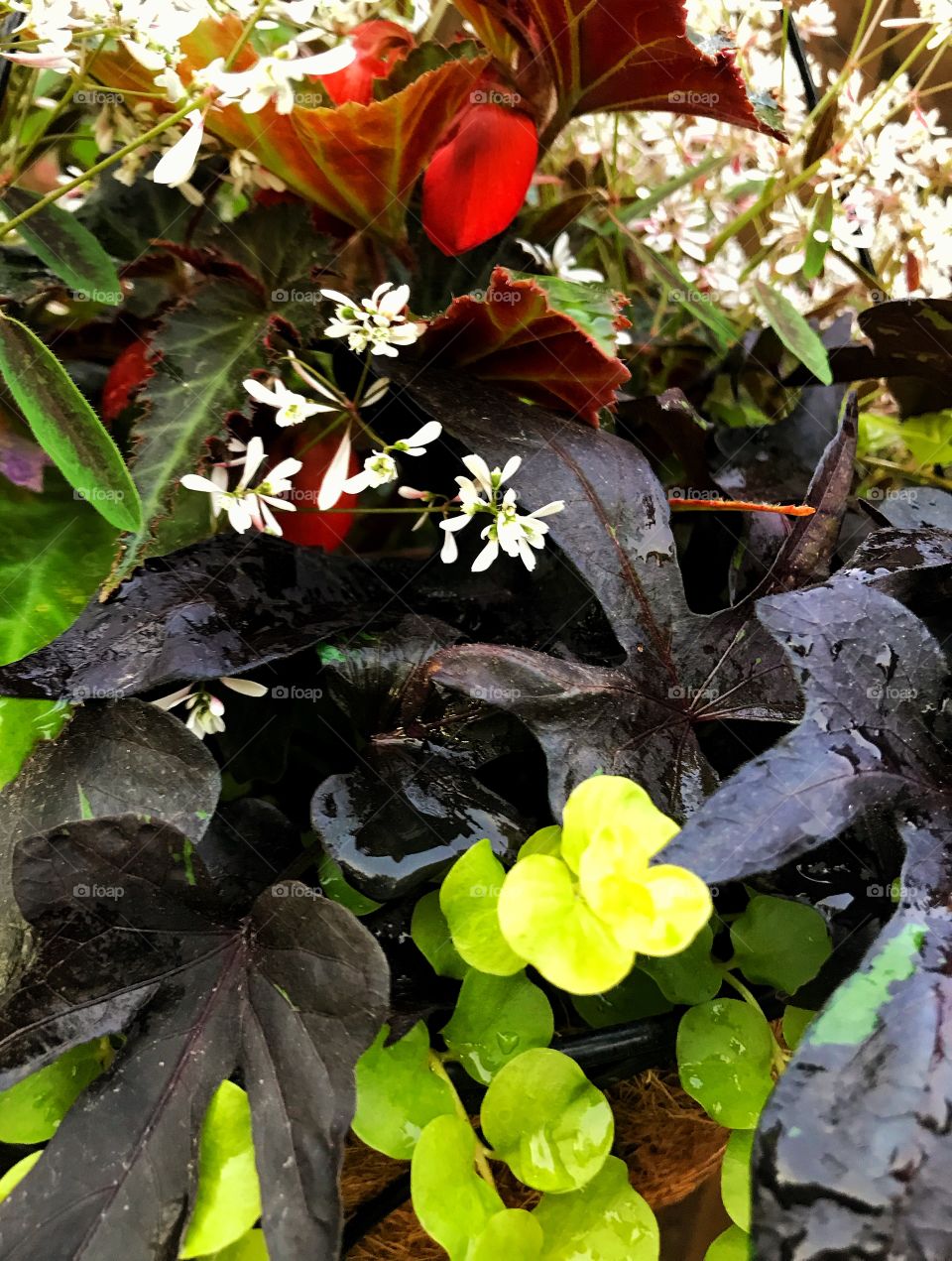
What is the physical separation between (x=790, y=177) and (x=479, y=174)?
0.22 meters

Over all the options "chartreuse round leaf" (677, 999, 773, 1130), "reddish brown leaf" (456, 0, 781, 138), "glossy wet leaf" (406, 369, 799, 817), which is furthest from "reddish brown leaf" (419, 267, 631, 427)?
"chartreuse round leaf" (677, 999, 773, 1130)

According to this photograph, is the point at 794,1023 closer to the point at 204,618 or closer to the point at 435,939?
the point at 435,939

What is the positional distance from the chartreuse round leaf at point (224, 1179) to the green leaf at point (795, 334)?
1.14ft

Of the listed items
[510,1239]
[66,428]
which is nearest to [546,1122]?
[510,1239]

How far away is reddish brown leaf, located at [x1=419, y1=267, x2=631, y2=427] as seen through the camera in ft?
0.99

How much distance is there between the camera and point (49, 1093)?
0.91ft

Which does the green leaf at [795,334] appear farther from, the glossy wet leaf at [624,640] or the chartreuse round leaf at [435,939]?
the chartreuse round leaf at [435,939]

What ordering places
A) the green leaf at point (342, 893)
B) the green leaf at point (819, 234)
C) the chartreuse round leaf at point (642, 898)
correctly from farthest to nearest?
the green leaf at point (819, 234) → the green leaf at point (342, 893) → the chartreuse round leaf at point (642, 898)

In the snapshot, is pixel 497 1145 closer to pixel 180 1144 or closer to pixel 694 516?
pixel 180 1144

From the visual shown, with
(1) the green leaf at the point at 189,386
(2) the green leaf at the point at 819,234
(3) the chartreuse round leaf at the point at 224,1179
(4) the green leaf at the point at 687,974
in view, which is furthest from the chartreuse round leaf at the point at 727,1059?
(2) the green leaf at the point at 819,234

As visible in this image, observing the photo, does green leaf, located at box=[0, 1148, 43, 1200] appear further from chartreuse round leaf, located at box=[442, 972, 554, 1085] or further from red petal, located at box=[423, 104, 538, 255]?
red petal, located at box=[423, 104, 538, 255]

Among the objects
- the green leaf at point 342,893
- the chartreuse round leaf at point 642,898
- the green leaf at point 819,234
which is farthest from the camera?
the green leaf at point 819,234

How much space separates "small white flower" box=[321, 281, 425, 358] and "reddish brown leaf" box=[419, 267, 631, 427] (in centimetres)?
1

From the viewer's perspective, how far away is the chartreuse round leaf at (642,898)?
0.19m
